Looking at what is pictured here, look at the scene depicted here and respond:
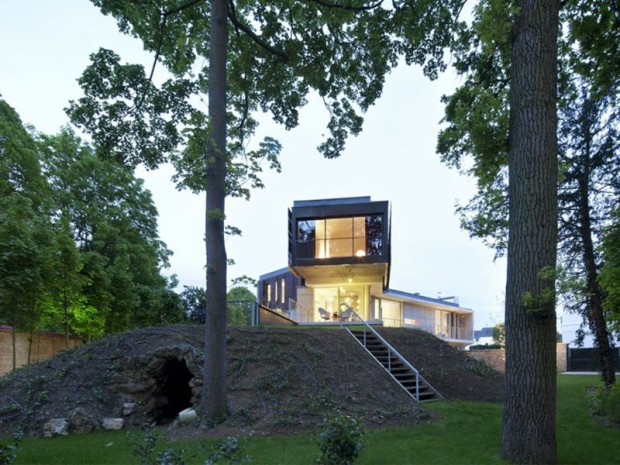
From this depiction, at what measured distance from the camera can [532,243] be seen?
19.0 feet

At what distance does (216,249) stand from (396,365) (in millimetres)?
7001

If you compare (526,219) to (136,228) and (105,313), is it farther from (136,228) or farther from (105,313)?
(136,228)

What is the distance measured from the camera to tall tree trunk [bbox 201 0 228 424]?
7.55 m

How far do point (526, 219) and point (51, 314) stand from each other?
13.5 metres

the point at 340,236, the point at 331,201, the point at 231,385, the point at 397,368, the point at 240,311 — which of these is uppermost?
the point at 331,201

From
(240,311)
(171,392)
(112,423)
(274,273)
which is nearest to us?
(112,423)

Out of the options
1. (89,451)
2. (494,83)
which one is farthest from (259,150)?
(89,451)

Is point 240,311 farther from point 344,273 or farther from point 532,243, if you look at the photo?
point 532,243

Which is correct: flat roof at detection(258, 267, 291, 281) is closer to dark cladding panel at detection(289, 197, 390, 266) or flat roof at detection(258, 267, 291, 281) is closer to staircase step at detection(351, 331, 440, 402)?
dark cladding panel at detection(289, 197, 390, 266)

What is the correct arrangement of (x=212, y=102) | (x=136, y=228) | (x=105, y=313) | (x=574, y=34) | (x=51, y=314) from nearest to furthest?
(x=574, y=34)
(x=212, y=102)
(x=51, y=314)
(x=105, y=313)
(x=136, y=228)

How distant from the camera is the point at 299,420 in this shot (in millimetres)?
7617

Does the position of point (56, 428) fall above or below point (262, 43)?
below

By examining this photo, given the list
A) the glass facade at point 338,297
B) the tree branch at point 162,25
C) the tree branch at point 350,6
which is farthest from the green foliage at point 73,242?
the glass facade at point 338,297

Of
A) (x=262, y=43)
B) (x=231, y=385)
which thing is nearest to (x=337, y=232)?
(x=262, y=43)
